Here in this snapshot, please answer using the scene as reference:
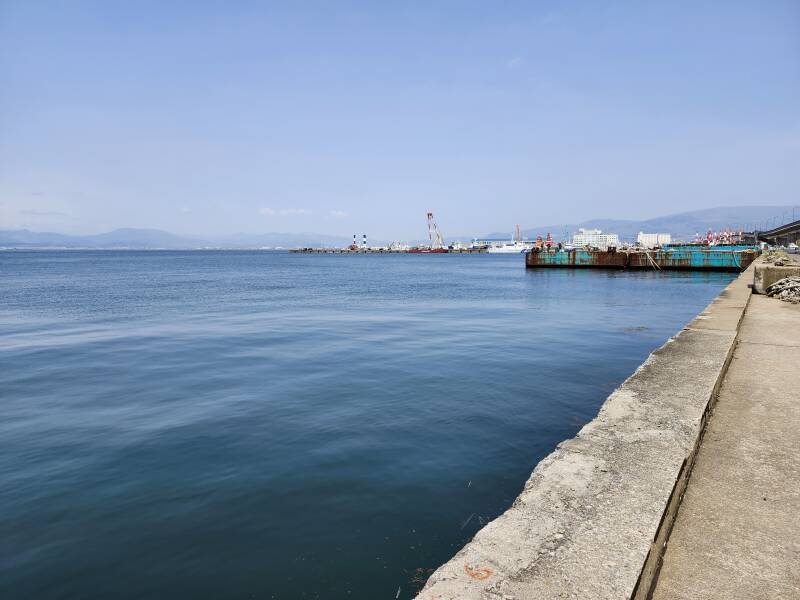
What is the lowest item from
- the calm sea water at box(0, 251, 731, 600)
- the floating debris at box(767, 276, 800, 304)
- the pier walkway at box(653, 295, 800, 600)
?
the calm sea water at box(0, 251, 731, 600)

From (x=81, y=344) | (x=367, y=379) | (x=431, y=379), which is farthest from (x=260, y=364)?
(x=81, y=344)

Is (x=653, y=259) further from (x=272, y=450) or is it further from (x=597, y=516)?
(x=597, y=516)

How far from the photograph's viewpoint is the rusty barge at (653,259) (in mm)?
50125

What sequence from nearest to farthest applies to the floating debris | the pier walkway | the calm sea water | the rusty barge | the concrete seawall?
the concrete seawall < the pier walkway < the calm sea water < the floating debris < the rusty barge

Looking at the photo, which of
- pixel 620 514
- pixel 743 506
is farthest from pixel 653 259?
pixel 620 514

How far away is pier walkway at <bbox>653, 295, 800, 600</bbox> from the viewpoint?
253cm

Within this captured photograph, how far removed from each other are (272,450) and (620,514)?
4.51 meters

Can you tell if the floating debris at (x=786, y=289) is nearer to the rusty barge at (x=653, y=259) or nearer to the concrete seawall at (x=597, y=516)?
the concrete seawall at (x=597, y=516)

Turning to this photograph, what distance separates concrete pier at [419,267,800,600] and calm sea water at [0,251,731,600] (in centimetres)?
122

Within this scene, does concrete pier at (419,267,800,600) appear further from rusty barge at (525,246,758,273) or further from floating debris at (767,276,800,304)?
rusty barge at (525,246,758,273)

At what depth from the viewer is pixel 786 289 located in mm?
14617

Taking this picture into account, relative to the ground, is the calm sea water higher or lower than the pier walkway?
lower

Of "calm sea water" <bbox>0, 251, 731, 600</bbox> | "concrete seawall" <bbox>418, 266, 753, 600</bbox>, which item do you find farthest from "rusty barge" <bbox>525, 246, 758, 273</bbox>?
"concrete seawall" <bbox>418, 266, 753, 600</bbox>

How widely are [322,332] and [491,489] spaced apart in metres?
11.6
